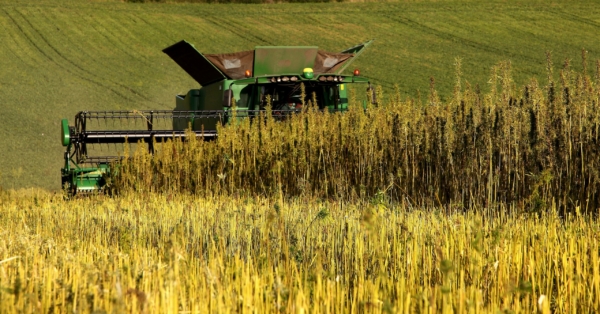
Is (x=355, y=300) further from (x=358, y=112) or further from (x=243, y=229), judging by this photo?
(x=358, y=112)

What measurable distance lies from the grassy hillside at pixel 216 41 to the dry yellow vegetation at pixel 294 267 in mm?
13864

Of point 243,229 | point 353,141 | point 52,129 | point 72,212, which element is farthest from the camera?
point 52,129

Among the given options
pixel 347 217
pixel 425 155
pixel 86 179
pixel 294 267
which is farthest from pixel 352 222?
pixel 86 179

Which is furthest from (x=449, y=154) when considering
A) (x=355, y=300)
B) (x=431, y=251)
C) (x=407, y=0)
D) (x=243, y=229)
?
(x=407, y=0)

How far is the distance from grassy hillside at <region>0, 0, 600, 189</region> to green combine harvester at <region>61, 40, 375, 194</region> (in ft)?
21.4

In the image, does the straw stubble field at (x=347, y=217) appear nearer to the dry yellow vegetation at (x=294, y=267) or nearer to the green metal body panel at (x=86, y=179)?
the dry yellow vegetation at (x=294, y=267)

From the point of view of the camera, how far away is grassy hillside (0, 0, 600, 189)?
2684 centimetres

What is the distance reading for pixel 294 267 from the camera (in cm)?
409

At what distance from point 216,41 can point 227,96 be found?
79.0 feet

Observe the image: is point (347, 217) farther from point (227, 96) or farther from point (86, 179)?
point (227, 96)

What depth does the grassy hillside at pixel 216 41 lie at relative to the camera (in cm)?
2684

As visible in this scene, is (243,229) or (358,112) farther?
(358,112)

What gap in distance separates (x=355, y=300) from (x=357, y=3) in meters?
43.1

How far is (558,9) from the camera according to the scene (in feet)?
140
